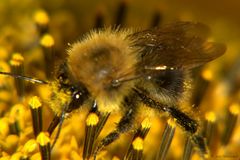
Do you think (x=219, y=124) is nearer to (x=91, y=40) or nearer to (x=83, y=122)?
(x=83, y=122)

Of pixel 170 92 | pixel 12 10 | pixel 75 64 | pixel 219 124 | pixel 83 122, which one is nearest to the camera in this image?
pixel 75 64

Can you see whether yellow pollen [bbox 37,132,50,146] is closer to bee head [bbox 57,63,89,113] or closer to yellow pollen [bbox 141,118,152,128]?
bee head [bbox 57,63,89,113]

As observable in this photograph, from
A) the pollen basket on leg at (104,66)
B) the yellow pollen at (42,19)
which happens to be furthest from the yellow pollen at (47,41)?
the pollen basket on leg at (104,66)

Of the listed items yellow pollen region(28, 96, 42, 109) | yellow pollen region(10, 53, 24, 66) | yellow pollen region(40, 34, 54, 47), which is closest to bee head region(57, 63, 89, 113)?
yellow pollen region(28, 96, 42, 109)

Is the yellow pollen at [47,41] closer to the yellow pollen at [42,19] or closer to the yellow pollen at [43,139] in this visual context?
the yellow pollen at [42,19]

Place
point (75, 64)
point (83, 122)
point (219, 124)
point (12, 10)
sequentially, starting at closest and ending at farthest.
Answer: point (75, 64), point (83, 122), point (219, 124), point (12, 10)

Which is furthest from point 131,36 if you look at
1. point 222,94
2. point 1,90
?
point 222,94
